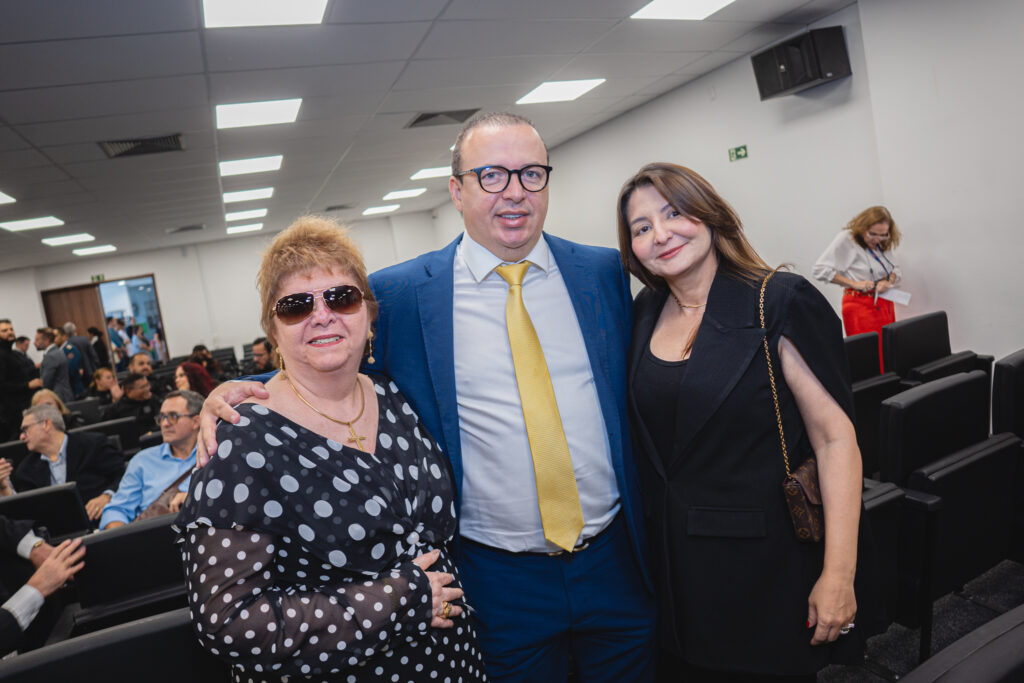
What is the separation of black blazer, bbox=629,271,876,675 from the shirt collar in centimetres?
42

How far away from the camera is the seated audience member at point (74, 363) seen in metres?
9.15

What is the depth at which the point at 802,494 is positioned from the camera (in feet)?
4.08

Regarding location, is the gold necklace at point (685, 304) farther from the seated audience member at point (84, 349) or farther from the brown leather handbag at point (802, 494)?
the seated audience member at point (84, 349)

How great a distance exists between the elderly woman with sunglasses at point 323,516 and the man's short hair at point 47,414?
122 inches

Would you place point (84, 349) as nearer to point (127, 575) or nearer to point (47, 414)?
point (47, 414)

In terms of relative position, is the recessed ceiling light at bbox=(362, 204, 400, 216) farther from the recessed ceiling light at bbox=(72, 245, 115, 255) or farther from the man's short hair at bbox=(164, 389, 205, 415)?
the man's short hair at bbox=(164, 389, 205, 415)

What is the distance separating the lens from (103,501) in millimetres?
3387

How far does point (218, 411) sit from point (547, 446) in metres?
0.66

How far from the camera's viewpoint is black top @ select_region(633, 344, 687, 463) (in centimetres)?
134

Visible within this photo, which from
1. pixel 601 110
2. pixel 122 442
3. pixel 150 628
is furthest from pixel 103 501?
pixel 601 110

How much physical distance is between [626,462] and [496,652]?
516mm

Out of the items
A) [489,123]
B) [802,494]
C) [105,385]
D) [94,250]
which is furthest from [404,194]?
[802,494]

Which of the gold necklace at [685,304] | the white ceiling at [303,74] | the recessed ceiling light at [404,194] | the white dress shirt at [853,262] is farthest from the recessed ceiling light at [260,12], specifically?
the recessed ceiling light at [404,194]

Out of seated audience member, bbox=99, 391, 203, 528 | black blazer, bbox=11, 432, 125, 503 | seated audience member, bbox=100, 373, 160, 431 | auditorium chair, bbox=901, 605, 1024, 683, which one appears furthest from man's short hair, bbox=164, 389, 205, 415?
auditorium chair, bbox=901, 605, 1024, 683
